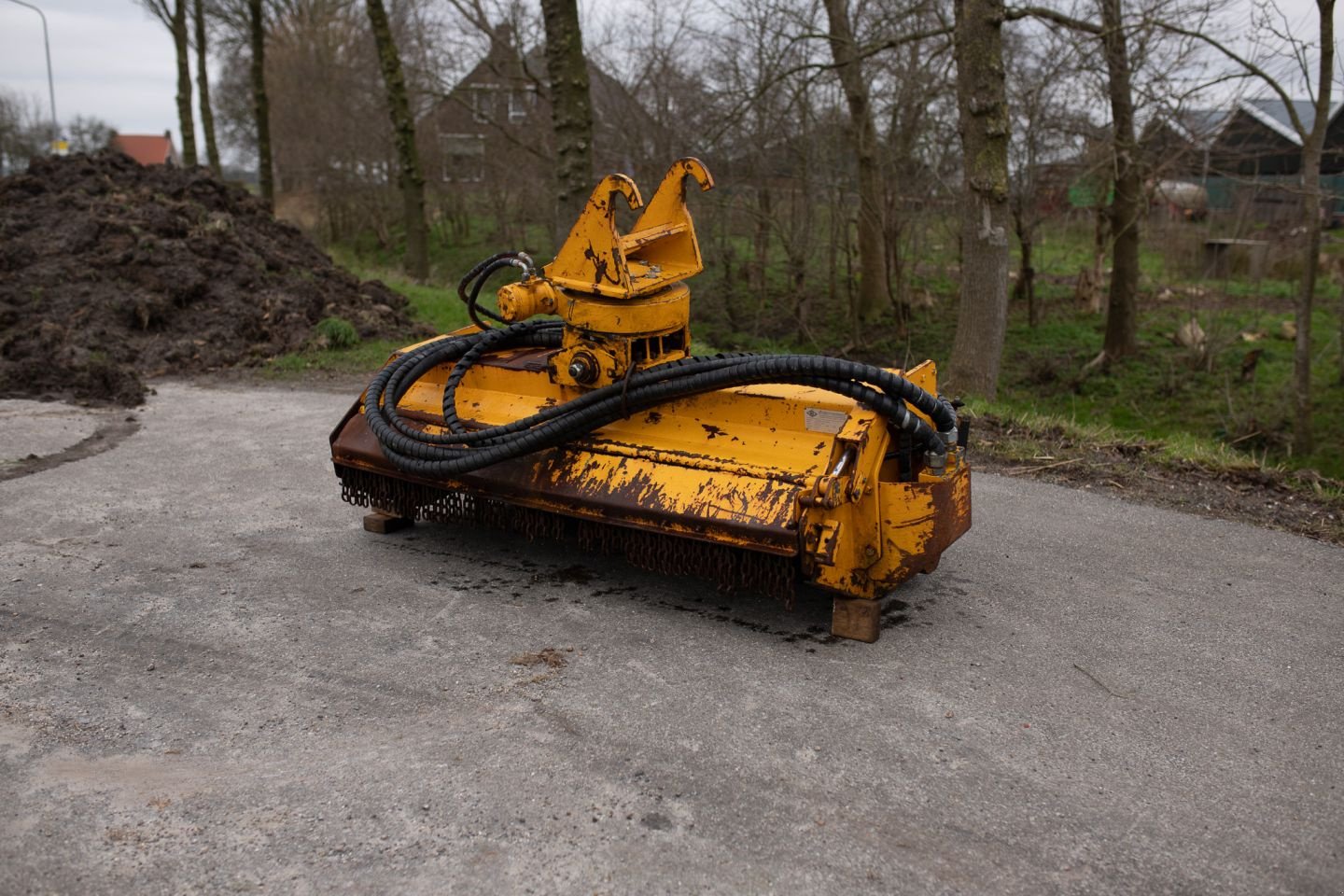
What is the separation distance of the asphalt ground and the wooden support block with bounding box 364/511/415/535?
65 mm

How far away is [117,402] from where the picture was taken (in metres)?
8.02

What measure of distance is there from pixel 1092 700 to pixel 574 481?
2040 mm

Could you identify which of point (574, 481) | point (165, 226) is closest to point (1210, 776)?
point (574, 481)

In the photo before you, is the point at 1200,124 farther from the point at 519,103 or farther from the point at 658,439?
the point at 519,103

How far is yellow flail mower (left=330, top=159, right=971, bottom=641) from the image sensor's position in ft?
13.0

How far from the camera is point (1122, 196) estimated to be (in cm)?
1392

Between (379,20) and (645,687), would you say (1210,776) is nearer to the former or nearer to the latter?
(645,687)

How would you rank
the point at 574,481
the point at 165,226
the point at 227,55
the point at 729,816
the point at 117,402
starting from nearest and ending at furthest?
the point at 729,816
the point at 574,481
the point at 117,402
the point at 165,226
the point at 227,55

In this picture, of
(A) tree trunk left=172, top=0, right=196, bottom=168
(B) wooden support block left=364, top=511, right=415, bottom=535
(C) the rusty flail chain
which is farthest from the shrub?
(A) tree trunk left=172, top=0, right=196, bottom=168

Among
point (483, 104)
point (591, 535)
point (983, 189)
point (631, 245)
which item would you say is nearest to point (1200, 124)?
point (983, 189)

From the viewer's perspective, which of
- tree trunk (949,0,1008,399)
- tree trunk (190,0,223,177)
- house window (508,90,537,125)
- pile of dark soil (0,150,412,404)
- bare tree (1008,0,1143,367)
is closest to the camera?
tree trunk (949,0,1008,399)

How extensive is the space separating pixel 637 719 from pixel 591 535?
117cm

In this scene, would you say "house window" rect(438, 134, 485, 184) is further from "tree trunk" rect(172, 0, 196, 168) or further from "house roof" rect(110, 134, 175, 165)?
"house roof" rect(110, 134, 175, 165)

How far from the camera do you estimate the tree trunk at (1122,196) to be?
11625 millimetres
